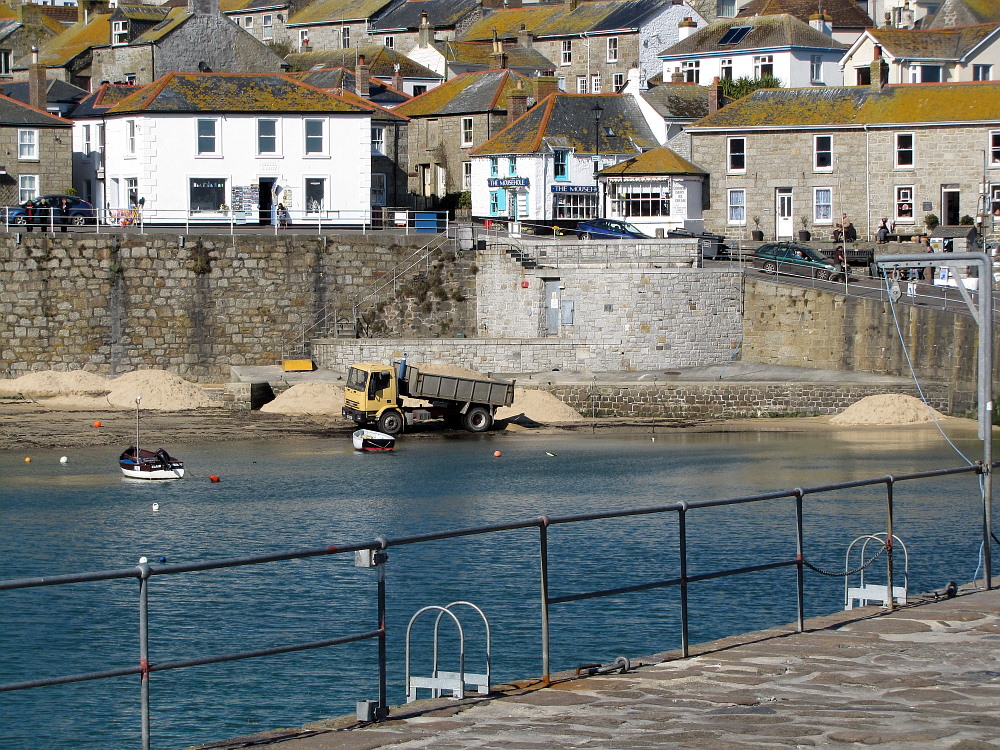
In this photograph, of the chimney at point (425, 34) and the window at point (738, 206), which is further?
the chimney at point (425, 34)

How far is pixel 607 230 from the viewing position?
5003 cm

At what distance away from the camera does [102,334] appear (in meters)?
42.2

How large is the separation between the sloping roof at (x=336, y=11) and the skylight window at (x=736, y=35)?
2600 centimetres

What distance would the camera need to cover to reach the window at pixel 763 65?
67.4 m

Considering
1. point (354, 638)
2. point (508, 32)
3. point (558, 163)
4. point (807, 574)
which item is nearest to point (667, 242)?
point (558, 163)

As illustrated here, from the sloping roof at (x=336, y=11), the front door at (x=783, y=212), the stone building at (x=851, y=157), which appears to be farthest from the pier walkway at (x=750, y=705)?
the sloping roof at (x=336, y=11)

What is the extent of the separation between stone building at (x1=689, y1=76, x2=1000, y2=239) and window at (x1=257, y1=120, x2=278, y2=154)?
16538 millimetres

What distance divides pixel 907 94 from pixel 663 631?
129 feet

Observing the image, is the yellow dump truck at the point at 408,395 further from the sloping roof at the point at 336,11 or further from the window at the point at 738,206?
the sloping roof at the point at 336,11

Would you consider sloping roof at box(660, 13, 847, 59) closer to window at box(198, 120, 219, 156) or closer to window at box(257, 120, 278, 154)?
window at box(257, 120, 278, 154)

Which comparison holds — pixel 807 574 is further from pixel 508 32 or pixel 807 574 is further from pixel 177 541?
pixel 508 32

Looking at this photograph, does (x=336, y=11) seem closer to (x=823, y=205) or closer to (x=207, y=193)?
(x=823, y=205)

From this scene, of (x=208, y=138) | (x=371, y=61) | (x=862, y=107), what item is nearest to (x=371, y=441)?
(x=208, y=138)

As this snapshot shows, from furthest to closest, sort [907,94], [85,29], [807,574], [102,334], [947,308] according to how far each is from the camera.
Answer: [85,29] → [907,94] → [102,334] → [947,308] → [807,574]
